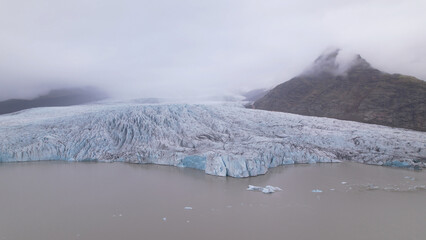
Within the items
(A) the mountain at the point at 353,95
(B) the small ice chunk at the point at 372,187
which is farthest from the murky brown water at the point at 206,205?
(A) the mountain at the point at 353,95

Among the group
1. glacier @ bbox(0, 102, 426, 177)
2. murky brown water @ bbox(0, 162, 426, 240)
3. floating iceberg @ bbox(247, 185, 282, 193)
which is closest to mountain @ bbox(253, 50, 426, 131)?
glacier @ bbox(0, 102, 426, 177)

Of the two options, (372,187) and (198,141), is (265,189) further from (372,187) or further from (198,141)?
(198,141)

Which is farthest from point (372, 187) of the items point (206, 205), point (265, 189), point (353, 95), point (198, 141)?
point (353, 95)

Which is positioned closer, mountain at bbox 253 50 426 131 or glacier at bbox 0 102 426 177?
glacier at bbox 0 102 426 177

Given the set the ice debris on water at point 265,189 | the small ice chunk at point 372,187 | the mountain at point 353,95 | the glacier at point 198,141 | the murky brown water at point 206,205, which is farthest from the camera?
the mountain at point 353,95

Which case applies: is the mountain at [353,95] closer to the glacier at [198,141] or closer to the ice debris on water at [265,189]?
the glacier at [198,141]

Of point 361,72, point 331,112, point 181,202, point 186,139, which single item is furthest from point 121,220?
point 361,72

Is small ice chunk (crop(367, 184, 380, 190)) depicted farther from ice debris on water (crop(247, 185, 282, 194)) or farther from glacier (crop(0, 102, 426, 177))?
glacier (crop(0, 102, 426, 177))
